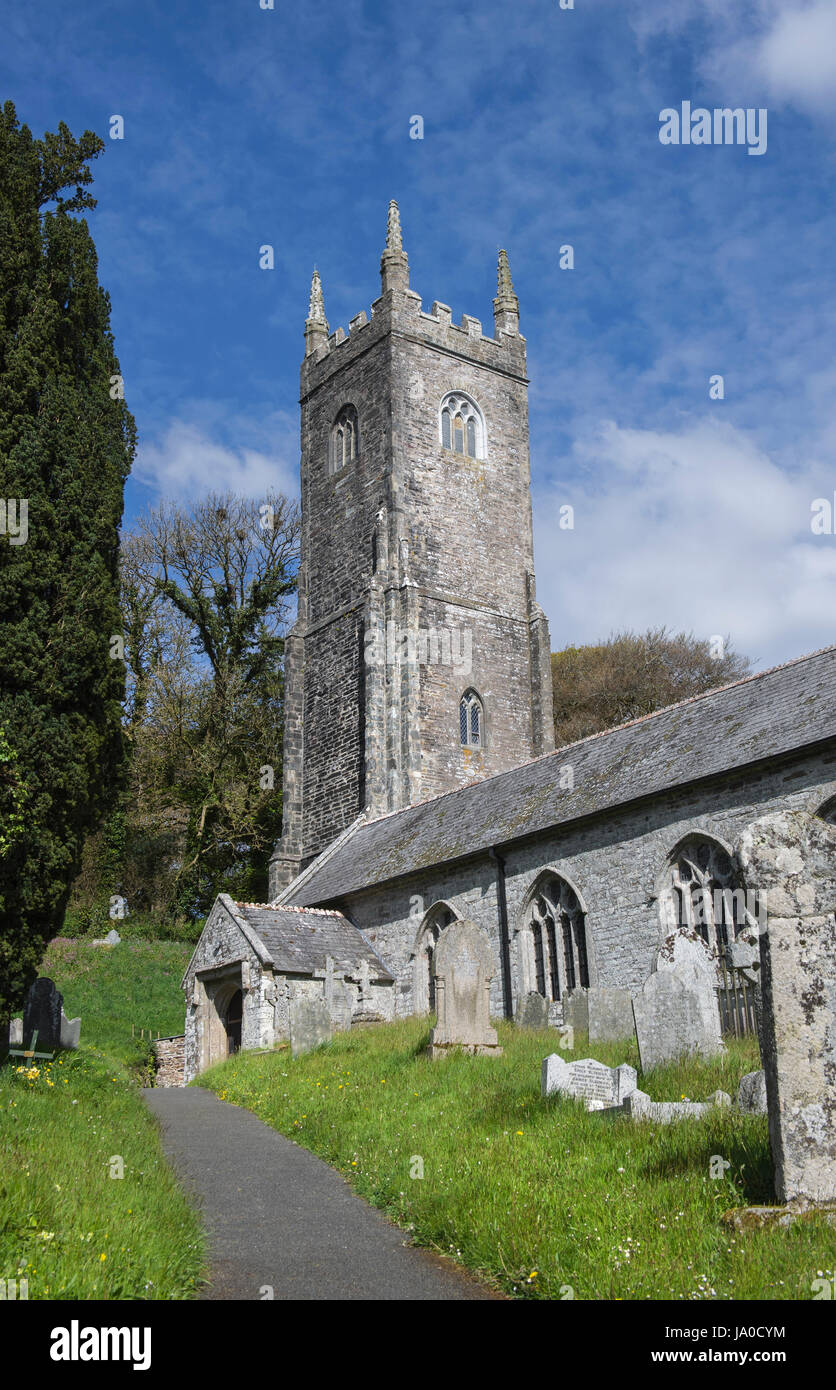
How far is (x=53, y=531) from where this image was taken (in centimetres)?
1354

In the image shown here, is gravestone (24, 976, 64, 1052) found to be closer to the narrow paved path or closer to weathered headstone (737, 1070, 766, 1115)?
the narrow paved path

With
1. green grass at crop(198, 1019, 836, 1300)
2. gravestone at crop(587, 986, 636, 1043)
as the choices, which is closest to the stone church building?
gravestone at crop(587, 986, 636, 1043)

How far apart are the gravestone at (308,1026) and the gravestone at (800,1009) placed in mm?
10792

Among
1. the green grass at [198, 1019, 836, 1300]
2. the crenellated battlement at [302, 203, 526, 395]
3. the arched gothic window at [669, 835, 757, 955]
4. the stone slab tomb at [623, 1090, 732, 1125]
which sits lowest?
the green grass at [198, 1019, 836, 1300]

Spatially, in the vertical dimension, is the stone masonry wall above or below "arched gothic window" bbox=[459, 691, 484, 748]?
below

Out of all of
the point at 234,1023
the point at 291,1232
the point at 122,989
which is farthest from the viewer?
the point at 122,989

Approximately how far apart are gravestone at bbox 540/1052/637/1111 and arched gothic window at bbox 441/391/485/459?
25.7 meters

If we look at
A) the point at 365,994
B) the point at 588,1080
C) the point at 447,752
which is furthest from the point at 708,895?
the point at 447,752

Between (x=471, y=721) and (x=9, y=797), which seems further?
(x=471, y=721)

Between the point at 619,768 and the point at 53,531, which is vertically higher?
the point at 53,531

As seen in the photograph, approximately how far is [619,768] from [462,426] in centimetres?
1755

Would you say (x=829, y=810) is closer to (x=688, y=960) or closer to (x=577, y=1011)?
(x=577, y=1011)

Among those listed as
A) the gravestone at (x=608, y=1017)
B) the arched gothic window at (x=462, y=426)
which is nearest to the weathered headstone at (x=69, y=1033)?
the gravestone at (x=608, y=1017)

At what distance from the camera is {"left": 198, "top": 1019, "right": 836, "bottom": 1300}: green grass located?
515cm
